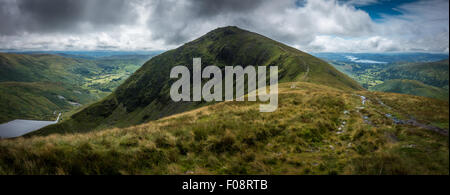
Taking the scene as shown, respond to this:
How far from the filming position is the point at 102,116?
173 meters

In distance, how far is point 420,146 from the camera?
285 inches

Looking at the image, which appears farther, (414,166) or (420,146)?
(420,146)

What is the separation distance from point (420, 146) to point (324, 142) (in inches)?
144
